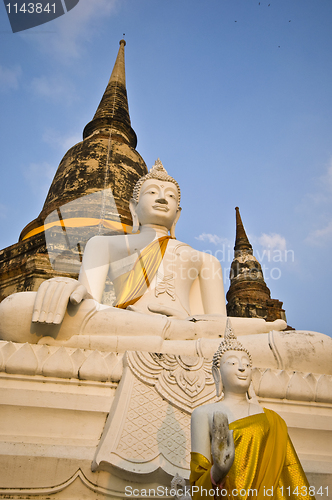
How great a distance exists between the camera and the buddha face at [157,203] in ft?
16.8

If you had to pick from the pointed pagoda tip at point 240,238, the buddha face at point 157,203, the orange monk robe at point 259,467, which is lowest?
the orange monk robe at point 259,467

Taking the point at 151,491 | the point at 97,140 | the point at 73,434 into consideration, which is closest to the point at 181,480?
the point at 151,491

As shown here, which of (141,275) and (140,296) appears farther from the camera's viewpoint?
(141,275)

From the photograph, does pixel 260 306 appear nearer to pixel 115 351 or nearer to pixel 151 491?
pixel 115 351

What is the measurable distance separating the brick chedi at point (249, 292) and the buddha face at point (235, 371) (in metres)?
6.95

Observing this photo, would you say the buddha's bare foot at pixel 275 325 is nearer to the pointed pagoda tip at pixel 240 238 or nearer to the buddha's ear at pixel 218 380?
the buddha's ear at pixel 218 380

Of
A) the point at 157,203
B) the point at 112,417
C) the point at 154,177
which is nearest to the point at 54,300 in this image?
the point at 112,417

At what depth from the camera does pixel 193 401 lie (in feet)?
8.55

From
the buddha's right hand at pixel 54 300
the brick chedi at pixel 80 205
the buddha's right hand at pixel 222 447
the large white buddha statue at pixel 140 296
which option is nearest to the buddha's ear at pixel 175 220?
the large white buddha statue at pixel 140 296

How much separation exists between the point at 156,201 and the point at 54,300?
2.45 metres

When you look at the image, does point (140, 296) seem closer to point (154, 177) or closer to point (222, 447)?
point (154, 177)

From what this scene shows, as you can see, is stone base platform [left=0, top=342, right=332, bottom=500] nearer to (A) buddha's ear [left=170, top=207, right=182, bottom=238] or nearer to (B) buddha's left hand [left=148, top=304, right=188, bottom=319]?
(B) buddha's left hand [left=148, top=304, right=188, bottom=319]

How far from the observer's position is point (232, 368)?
2111mm

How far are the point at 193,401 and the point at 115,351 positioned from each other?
33.5 inches
